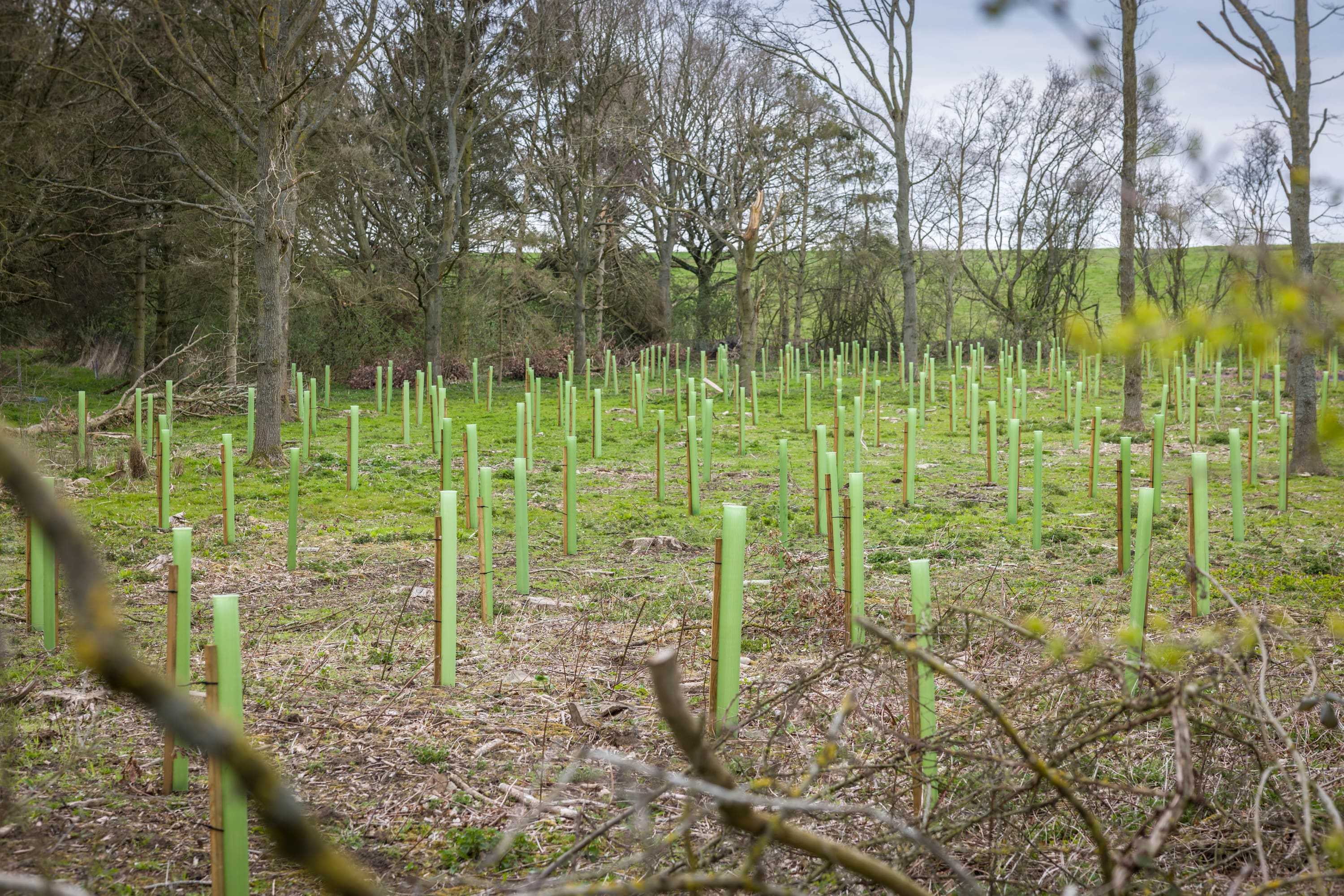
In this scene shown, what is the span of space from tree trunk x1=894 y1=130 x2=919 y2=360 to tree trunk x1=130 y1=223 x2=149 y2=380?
1429 cm

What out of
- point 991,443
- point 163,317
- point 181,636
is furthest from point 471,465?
point 163,317

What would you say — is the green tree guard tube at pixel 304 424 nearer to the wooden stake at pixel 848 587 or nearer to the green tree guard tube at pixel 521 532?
the green tree guard tube at pixel 521 532

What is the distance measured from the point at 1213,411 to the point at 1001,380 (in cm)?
304

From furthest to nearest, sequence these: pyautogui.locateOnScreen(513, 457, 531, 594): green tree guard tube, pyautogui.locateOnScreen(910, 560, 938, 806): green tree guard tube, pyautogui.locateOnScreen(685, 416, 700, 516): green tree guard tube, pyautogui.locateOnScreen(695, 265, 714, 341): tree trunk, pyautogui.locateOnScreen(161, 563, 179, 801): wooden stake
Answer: pyautogui.locateOnScreen(695, 265, 714, 341): tree trunk < pyautogui.locateOnScreen(685, 416, 700, 516): green tree guard tube < pyautogui.locateOnScreen(513, 457, 531, 594): green tree guard tube < pyautogui.locateOnScreen(161, 563, 179, 801): wooden stake < pyautogui.locateOnScreen(910, 560, 938, 806): green tree guard tube

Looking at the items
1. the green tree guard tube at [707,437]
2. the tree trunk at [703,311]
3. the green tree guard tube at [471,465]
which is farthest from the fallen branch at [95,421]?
the tree trunk at [703,311]

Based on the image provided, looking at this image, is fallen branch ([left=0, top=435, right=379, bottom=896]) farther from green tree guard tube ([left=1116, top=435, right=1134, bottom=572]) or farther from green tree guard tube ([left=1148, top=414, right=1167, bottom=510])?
green tree guard tube ([left=1148, top=414, right=1167, bottom=510])

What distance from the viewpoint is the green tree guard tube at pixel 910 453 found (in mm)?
7773

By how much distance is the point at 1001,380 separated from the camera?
46.5ft

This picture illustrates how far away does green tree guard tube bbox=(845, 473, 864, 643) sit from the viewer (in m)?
3.88

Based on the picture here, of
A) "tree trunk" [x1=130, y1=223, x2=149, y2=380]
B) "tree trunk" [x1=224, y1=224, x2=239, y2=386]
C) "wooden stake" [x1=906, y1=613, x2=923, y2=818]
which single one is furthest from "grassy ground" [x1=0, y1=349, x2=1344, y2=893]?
"tree trunk" [x1=130, y1=223, x2=149, y2=380]

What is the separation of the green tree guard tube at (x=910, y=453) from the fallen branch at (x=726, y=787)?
22.1 feet

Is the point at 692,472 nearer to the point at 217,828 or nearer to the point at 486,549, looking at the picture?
the point at 486,549

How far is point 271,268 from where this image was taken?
960 centimetres

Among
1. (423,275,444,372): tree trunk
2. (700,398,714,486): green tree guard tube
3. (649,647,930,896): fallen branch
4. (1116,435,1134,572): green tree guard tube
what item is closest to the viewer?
(649,647,930,896): fallen branch
